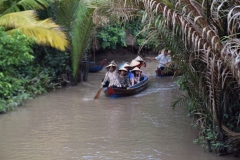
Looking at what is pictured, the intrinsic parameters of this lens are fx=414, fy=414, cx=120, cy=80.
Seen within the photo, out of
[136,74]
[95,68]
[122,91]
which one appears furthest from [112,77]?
[95,68]

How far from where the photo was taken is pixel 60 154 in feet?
23.4

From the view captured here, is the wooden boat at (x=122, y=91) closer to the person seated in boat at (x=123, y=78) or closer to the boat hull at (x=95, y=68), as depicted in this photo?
the person seated in boat at (x=123, y=78)

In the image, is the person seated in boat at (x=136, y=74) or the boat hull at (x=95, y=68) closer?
the person seated in boat at (x=136, y=74)

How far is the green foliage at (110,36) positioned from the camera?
59.1 feet

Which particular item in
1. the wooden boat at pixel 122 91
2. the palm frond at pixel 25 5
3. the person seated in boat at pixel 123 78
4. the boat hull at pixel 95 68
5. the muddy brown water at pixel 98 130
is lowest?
the muddy brown water at pixel 98 130

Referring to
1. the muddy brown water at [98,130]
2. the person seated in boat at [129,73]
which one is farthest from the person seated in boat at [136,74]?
the muddy brown water at [98,130]

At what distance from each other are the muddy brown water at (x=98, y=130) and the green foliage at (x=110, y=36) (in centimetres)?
618

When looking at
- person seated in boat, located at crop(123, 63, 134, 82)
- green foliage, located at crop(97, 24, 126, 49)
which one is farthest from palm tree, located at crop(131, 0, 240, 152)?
green foliage, located at crop(97, 24, 126, 49)

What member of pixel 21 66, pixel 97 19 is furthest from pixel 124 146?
pixel 21 66

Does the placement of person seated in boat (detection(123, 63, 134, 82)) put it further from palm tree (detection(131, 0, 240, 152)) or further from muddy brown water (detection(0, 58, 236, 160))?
palm tree (detection(131, 0, 240, 152))

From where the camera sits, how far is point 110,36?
60.4 feet

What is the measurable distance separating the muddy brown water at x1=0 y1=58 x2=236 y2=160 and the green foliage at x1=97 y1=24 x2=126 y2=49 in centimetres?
618

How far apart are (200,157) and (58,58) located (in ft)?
25.1

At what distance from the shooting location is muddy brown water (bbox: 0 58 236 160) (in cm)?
713
